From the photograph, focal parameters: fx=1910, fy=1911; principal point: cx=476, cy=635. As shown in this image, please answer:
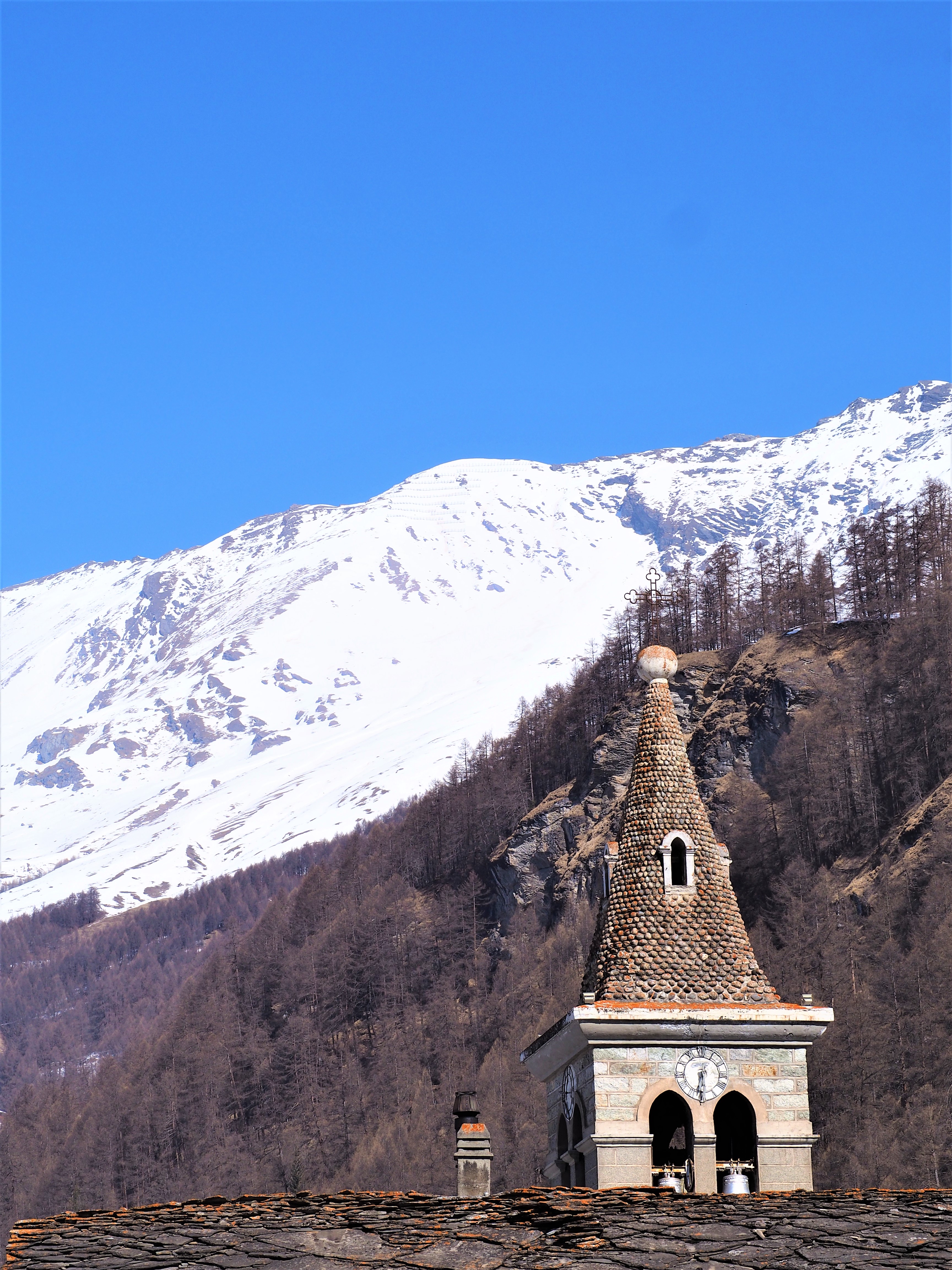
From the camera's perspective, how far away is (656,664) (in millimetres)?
31969

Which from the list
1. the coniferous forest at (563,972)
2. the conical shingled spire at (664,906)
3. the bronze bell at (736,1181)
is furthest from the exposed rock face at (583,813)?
the bronze bell at (736,1181)

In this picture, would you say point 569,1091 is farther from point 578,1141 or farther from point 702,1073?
point 702,1073

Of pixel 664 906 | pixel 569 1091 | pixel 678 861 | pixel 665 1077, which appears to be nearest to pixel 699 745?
pixel 678 861

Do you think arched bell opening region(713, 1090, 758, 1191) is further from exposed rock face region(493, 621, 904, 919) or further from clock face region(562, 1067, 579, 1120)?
exposed rock face region(493, 621, 904, 919)

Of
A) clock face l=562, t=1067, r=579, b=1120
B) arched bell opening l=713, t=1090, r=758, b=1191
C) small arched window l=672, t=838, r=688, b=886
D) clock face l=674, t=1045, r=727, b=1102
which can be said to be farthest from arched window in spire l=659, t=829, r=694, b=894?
arched bell opening l=713, t=1090, r=758, b=1191

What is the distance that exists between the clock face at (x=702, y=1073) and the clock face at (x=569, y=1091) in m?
1.83

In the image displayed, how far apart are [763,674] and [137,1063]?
82347 millimetres

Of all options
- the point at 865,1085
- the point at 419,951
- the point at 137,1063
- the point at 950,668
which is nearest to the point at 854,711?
the point at 950,668

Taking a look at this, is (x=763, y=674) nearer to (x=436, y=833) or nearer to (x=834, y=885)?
(x=834, y=885)

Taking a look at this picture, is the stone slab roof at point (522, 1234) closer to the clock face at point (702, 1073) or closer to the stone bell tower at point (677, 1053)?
A: the stone bell tower at point (677, 1053)

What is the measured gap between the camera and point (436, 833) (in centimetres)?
19850

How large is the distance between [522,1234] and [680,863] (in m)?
12.3

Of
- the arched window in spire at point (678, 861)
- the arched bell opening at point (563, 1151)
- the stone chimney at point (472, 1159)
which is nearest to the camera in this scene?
the stone chimney at point (472, 1159)

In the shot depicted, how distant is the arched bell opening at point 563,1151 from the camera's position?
28.1 meters
